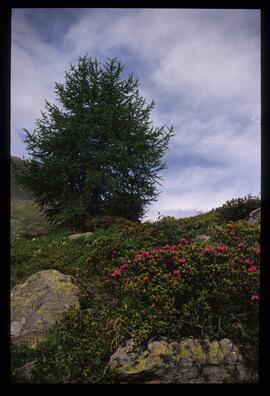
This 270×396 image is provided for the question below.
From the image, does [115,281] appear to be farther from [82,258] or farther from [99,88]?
[99,88]

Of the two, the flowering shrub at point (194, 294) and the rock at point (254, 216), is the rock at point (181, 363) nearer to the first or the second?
the flowering shrub at point (194, 294)

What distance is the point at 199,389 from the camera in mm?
2756

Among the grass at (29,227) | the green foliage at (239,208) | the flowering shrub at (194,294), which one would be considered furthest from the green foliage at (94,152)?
the flowering shrub at (194,294)

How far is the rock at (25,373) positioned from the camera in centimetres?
421

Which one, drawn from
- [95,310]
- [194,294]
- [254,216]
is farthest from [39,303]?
[254,216]

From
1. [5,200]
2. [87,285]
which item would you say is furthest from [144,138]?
[5,200]

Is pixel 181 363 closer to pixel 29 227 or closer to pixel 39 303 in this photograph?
pixel 39 303

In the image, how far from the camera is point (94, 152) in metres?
13.5

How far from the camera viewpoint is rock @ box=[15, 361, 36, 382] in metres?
4.21

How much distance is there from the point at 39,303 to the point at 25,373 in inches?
61.4

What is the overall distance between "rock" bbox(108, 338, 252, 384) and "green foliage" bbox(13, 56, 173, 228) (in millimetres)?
9323

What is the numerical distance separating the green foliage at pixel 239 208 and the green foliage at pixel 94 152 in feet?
13.8

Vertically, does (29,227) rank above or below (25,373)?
above

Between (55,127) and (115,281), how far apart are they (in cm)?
963
